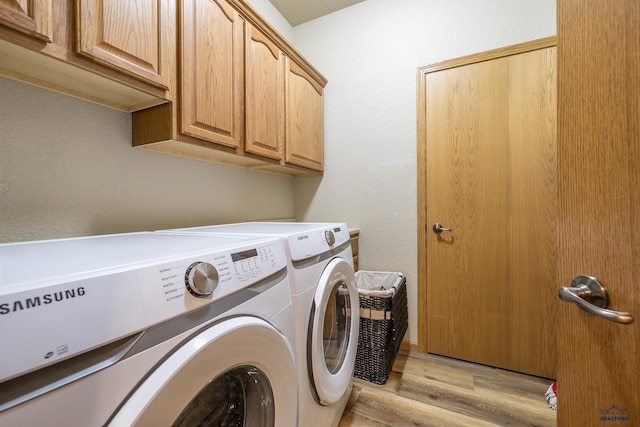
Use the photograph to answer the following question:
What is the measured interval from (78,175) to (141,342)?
1.00m

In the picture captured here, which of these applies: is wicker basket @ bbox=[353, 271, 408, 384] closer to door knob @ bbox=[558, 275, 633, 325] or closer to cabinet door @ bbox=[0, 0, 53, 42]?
door knob @ bbox=[558, 275, 633, 325]

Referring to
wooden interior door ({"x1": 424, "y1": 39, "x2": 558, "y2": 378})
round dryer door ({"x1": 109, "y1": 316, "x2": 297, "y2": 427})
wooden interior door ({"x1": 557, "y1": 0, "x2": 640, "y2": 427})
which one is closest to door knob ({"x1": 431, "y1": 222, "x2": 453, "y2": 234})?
wooden interior door ({"x1": 424, "y1": 39, "x2": 558, "y2": 378})

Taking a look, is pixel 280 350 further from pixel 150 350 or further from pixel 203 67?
pixel 203 67

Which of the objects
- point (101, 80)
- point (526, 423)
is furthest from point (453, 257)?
point (101, 80)

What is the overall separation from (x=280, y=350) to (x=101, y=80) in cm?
109

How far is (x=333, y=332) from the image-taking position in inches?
49.1

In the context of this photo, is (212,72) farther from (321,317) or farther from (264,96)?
(321,317)

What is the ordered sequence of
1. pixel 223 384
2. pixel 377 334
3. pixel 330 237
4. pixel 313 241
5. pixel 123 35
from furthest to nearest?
pixel 377 334
pixel 330 237
pixel 313 241
pixel 123 35
pixel 223 384

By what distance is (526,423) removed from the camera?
130cm

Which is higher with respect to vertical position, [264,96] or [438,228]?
[264,96]

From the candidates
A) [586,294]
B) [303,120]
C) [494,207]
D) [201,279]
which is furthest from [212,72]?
[494,207]

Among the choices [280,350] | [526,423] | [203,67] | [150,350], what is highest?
[203,67]
